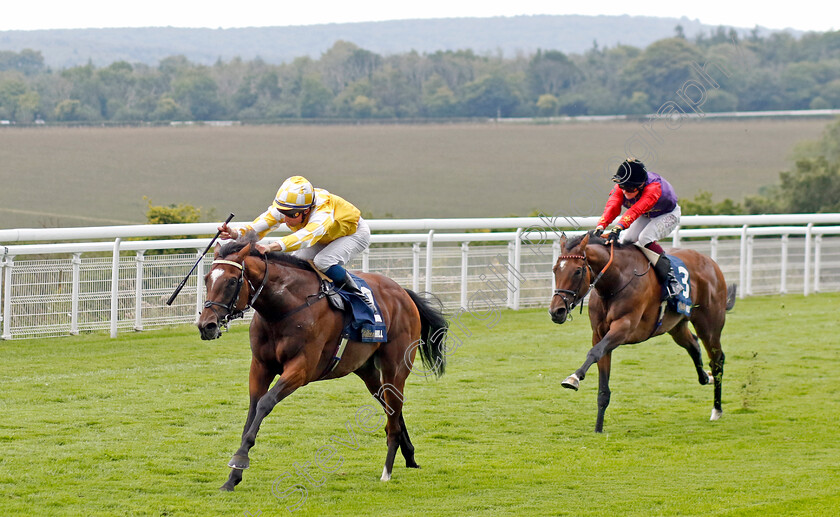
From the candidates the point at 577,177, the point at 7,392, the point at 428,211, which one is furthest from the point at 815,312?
the point at 577,177

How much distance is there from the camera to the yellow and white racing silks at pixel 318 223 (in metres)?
4.92

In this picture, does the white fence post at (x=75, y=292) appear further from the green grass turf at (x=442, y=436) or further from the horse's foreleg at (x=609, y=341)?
the horse's foreleg at (x=609, y=341)

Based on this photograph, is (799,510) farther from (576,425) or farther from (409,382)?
(409,382)

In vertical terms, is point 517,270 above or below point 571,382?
above

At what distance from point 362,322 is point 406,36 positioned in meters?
166

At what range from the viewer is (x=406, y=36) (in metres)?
167

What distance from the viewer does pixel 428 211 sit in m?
33.1

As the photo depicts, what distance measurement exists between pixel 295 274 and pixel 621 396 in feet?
11.3

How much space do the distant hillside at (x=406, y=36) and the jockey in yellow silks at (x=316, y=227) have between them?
116429mm

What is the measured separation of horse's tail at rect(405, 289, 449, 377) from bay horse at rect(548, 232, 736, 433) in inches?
27.6

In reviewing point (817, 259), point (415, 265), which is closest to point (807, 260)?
point (817, 259)

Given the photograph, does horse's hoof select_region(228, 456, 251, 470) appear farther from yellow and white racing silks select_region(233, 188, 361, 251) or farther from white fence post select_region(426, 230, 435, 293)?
white fence post select_region(426, 230, 435, 293)

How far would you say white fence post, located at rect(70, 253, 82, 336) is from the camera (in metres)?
8.50

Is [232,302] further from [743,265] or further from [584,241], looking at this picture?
[743,265]
